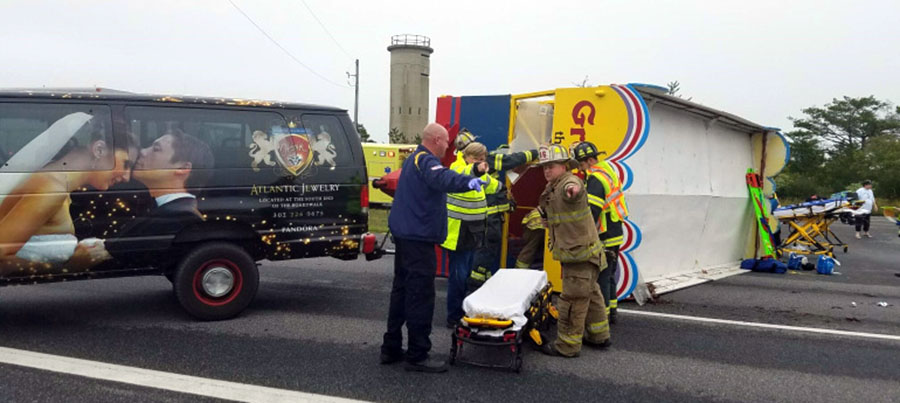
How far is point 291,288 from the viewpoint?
281 inches

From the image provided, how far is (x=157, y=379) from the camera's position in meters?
3.96

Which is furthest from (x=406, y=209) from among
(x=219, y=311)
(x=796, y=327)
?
(x=796, y=327)

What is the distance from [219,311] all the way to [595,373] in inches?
135

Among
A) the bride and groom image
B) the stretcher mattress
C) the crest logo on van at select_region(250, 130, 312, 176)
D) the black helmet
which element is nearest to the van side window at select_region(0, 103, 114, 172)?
the bride and groom image

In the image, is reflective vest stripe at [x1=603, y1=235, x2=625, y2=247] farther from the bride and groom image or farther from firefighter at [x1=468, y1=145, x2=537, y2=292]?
the bride and groom image

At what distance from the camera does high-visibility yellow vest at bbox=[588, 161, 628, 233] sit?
5.40 m

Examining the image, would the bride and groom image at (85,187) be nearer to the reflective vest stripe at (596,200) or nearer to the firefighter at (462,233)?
the firefighter at (462,233)

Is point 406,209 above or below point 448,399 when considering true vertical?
above

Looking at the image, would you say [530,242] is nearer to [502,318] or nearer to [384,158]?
[502,318]

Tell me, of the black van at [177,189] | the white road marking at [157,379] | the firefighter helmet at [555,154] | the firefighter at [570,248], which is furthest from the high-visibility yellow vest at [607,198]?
the white road marking at [157,379]

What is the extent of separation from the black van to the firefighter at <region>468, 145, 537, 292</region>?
1202 millimetres

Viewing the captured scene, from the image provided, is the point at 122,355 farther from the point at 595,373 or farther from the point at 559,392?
the point at 595,373

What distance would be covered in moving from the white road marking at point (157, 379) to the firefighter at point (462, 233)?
1981 millimetres

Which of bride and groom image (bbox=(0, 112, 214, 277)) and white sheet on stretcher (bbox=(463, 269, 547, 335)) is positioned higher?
bride and groom image (bbox=(0, 112, 214, 277))
